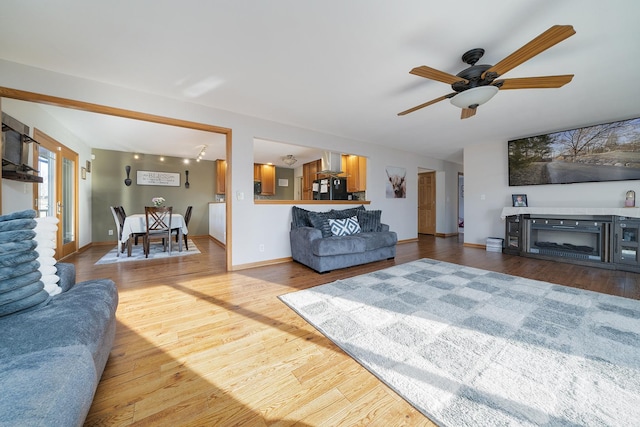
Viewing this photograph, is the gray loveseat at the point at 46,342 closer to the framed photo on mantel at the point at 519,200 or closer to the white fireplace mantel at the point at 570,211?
the white fireplace mantel at the point at 570,211

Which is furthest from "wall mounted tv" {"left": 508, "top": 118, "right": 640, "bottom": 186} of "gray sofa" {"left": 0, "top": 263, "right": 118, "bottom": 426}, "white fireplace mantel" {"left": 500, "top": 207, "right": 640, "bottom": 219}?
"gray sofa" {"left": 0, "top": 263, "right": 118, "bottom": 426}

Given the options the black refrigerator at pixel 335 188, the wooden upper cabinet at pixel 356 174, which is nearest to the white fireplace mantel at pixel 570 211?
the wooden upper cabinet at pixel 356 174

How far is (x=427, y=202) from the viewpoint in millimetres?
7707

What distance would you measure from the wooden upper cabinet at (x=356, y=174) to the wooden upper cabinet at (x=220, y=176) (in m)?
3.67

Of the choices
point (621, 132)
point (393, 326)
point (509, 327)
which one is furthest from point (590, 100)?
point (393, 326)

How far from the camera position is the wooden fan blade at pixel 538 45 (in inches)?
61.6

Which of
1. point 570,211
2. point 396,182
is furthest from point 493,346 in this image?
point 396,182

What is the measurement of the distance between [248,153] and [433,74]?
2679mm

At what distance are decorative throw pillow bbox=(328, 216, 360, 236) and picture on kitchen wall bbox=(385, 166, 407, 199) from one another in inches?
80.1

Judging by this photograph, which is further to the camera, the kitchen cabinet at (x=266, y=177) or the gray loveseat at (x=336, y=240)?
the kitchen cabinet at (x=266, y=177)

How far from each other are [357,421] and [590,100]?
4.76m

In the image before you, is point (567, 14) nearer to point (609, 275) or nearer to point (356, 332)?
point (356, 332)

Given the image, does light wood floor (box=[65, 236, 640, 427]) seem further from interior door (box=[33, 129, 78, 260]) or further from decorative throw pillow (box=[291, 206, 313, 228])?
interior door (box=[33, 129, 78, 260])

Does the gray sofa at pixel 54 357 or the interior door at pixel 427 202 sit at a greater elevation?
the interior door at pixel 427 202
